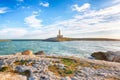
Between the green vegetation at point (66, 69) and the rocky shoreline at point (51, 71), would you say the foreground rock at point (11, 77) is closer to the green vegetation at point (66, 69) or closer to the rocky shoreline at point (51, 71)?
the rocky shoreline at point (51, 71)

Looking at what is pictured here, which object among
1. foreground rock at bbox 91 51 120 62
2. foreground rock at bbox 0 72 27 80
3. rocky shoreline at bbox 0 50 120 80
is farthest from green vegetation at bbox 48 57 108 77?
foreground rock at bbox 91 51 120 62

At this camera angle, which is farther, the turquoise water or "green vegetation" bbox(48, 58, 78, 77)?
the turquoise water

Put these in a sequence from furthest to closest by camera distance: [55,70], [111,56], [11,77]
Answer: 1. [111,56]
2. [55,70]
3. [11,77]

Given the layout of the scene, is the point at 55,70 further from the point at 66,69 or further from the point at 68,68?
the point at 68,68

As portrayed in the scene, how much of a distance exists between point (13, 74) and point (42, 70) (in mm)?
2256

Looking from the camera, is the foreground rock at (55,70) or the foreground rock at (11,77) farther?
the foreground rock at (55,70)

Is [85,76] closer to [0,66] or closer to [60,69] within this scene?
[60,69]

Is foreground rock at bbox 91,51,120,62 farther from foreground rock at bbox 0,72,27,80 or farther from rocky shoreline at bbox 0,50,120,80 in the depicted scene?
foreground rock at bbox 0,72,27,80

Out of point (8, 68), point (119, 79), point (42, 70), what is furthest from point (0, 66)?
point (119, 79)

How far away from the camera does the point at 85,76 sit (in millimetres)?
11492

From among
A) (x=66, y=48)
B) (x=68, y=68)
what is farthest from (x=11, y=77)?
(x=66, y=48)

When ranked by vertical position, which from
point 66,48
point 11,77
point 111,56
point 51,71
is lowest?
point 66,48

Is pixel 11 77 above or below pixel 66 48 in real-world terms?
above

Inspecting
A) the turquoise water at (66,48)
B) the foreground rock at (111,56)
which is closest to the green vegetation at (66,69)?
the foreground rock at (111,56)
